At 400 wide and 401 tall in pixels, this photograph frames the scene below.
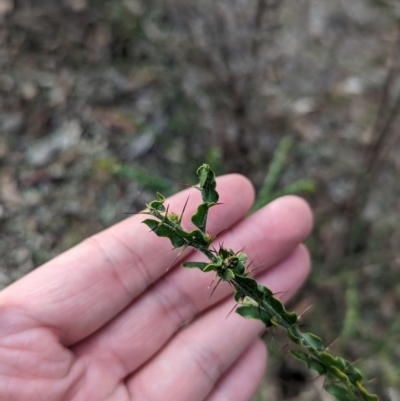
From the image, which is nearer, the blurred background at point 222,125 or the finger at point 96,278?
the finger at point 96,278

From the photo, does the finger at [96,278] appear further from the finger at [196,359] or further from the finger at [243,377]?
the finger at [243,377]

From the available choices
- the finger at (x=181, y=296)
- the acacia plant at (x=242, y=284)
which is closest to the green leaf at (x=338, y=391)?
the acacia plant at (x=242, y=284)

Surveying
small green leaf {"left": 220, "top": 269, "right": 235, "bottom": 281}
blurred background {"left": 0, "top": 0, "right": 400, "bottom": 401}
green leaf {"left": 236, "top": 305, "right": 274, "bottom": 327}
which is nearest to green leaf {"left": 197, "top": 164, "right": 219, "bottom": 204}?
small green leaf {"left": 220, "top": 269, "right": 235, "bottom": 281}

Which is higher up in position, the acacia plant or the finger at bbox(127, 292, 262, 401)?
the acacia plant

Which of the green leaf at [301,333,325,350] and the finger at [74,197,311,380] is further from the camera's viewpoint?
the finger at [74,197,311,380]

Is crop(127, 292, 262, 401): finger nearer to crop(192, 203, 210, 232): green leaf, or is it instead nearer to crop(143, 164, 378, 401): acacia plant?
crop(143, 164, 378, 401): acacia plant

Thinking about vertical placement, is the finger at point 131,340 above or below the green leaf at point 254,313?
below
